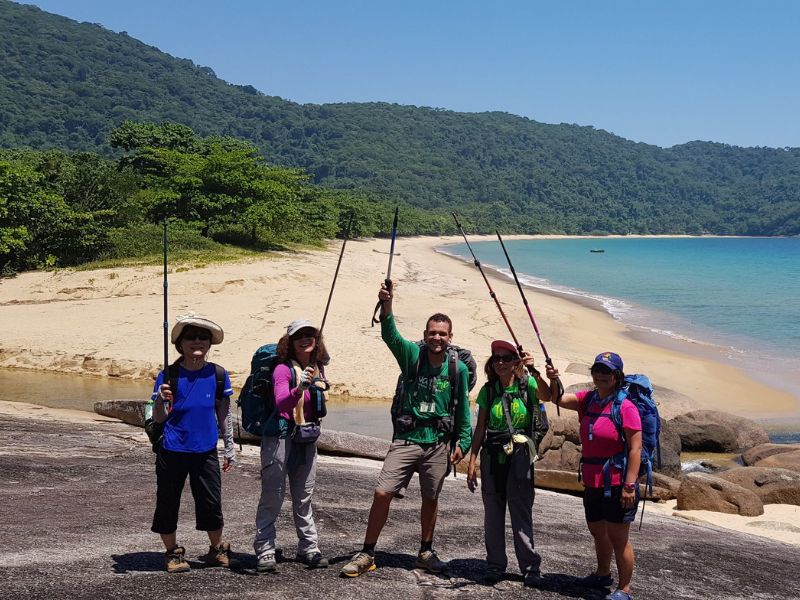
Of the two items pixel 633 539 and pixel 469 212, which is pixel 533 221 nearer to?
pixel 469 212

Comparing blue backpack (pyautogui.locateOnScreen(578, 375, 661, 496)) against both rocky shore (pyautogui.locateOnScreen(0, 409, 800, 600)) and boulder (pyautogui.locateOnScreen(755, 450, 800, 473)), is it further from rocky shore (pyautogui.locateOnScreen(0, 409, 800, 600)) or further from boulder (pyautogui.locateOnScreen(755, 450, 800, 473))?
boulder (pyautogui.locateOnScreen(755, 450, 800, 473))

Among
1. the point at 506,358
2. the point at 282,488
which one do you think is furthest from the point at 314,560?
the point at 506,358

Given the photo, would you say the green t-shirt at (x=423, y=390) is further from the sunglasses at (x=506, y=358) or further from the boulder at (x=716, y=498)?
the boulder at (x=716, y=498)

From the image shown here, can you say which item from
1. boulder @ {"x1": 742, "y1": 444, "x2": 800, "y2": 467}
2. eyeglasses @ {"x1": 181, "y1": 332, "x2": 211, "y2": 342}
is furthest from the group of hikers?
boulder @ {"x1": 742, "y1": 444, "x2": 800, "y2": 467}

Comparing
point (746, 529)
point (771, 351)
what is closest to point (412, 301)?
point (771, 351)

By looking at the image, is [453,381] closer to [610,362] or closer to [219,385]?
[610,362]

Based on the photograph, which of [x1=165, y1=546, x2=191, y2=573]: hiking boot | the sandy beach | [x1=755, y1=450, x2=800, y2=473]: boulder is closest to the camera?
[x1=165, y1=546, x2=191, y2=573]: hiking boot

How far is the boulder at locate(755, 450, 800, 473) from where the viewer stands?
13.0m

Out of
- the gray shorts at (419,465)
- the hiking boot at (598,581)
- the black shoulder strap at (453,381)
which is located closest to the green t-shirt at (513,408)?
the black shoulder strap at (453,381)

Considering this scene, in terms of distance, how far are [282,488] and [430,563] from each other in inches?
43.7

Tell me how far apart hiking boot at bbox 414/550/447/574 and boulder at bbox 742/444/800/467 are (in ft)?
31.7

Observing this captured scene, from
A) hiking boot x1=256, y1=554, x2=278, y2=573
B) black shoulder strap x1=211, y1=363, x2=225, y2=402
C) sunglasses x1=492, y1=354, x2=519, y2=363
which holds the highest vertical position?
sunglasses x1=492, y1=354, x2=519, y2=363

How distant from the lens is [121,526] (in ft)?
20.7

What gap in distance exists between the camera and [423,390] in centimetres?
581
